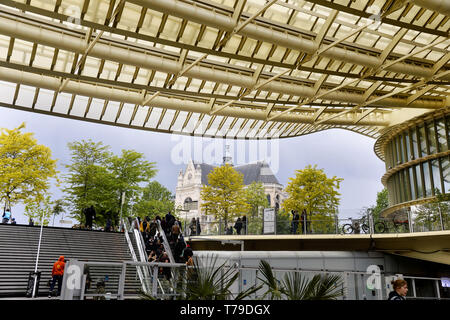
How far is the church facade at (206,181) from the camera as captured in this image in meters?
95.7

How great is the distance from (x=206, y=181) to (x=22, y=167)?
67.3 m

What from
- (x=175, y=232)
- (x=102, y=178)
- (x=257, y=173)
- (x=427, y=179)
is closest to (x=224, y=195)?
(x=102, y=178)

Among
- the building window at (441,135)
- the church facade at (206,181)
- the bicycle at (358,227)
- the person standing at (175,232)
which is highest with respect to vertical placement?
the church facade at (206,181)

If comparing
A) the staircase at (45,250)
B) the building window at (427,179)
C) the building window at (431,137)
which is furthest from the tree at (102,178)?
the building window at (431,137)

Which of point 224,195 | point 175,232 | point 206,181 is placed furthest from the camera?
point 206,181

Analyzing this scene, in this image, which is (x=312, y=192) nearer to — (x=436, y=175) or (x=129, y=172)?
(x=436, y=175)

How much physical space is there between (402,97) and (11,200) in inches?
1257

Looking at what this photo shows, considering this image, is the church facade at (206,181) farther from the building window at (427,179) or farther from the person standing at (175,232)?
the person standing at (175,232)

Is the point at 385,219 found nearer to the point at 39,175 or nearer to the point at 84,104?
the point at 84,104

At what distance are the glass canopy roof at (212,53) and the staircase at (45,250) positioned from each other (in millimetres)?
8116

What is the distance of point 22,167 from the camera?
115 feet
